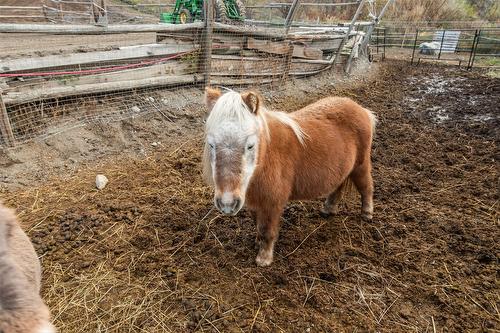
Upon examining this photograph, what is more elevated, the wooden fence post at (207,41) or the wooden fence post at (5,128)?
the wooden fence post at (207,41)

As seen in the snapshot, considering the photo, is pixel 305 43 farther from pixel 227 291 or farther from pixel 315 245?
pixel 227 291

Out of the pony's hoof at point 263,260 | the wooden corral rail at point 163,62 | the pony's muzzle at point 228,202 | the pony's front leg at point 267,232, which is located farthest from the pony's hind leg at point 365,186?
the wooden corral rail at point 163,62

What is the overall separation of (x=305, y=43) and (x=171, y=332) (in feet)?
27.1

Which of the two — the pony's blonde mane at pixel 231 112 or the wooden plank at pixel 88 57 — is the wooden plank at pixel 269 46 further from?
the pony's blonde mane at pixel 231 112

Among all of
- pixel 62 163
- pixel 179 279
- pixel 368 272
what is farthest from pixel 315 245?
pixel 62 163

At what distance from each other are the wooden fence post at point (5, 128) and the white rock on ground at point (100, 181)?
118cm

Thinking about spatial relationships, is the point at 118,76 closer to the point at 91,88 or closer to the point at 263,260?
the point at 91,88

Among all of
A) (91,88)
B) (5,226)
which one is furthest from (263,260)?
(91,88)

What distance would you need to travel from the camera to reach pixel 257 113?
268cm

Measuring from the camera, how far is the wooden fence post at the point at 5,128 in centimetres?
401

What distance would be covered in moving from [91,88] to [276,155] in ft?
11.5

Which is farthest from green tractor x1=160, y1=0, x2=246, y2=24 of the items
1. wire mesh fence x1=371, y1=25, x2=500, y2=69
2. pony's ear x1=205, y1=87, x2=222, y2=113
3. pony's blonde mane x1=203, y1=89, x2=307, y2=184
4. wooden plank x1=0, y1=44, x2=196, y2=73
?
pony's blonde mane x1=203, y1=89, x2=307, y2=184

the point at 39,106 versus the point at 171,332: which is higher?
the point at 39,106

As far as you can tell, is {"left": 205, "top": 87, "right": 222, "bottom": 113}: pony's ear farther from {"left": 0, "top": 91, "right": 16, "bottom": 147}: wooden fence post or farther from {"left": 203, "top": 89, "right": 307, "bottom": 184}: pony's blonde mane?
{"left": 0, "top": 91, "right": 16, "bottom": 147}: wooden fence post
